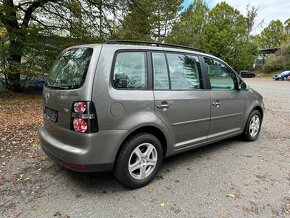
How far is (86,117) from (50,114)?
79cm

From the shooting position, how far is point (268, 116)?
7.92 meters

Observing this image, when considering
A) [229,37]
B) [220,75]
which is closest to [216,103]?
[220,75]

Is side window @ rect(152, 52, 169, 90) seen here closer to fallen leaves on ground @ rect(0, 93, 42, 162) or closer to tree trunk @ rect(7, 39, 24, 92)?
fallen leaves on ground @ rect(0, 93, 42, 162)

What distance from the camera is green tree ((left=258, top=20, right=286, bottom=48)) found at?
56.1 meters

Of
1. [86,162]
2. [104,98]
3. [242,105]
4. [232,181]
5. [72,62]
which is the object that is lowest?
[232,181]

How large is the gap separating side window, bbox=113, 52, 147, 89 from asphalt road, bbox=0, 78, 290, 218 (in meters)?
1.31

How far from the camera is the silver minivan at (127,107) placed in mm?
2783

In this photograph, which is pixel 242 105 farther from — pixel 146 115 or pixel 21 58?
pixel 21 58

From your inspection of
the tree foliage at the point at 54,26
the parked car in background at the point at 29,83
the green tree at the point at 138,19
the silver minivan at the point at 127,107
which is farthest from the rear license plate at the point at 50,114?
the green tree at the point at 138,19

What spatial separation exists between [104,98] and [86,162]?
0.73 meters

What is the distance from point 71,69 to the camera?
3.16 m

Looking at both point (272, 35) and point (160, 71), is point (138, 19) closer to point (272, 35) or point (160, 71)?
point (160, 71)

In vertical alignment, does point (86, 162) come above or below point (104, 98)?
below

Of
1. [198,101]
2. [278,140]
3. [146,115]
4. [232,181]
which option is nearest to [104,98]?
[146,115]
